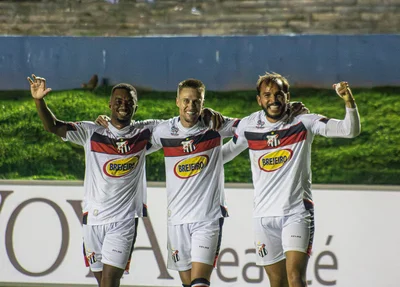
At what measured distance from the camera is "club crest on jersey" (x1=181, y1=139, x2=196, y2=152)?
6250mm

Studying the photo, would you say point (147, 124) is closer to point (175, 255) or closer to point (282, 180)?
point (175, 255)

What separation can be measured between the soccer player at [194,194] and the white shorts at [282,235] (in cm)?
37

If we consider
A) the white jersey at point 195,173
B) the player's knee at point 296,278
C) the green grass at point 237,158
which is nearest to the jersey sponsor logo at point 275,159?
the white jersey at point 195,173

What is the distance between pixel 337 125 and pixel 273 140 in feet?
1.67

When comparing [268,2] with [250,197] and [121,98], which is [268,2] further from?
[121,98]

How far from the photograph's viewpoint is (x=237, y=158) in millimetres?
8781

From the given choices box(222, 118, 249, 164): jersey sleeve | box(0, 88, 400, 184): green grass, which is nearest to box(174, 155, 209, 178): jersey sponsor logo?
box(222, 118, 249, 164): jersey sleeve

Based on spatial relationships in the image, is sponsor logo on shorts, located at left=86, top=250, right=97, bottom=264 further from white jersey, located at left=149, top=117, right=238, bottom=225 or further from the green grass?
the green grass

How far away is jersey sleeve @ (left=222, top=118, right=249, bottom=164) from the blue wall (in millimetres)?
2564

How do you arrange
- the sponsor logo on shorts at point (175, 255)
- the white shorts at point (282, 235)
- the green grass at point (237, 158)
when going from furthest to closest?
the green grass at point (237, 158) → the sponsor logo on shorts at point (175, 255) → the white shorts at point (282, 235)

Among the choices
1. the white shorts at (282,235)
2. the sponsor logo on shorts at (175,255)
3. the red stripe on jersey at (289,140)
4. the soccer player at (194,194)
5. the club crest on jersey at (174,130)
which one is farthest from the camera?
the club crest on jersey at (174,130)

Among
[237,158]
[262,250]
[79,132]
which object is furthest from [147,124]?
[237,158]

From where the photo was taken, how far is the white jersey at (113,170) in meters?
6.28

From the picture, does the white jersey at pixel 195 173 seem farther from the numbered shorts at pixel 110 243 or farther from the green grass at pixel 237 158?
the green grass at pixel 237 158
